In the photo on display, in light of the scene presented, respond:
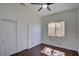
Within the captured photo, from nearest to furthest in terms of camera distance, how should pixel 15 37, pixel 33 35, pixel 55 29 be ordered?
pixel 55 29 < pixel 15 37 < pixel 33 35

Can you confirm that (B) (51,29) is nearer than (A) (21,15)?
Yes

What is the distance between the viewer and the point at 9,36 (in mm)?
1130

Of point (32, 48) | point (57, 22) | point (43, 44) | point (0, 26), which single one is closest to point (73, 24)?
point (57, 22)

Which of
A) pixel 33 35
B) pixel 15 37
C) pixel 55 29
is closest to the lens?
pixel 55 29

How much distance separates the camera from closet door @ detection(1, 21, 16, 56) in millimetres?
1112

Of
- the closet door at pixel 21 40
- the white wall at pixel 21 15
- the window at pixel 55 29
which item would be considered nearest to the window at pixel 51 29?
the window at pixel 55 29

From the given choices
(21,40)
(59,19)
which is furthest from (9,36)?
(59,19)

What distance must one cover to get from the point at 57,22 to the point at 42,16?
26 centimetres

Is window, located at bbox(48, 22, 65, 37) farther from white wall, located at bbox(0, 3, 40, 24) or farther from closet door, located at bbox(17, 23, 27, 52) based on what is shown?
closet door, located at bbox(17, 23, 27, 52)

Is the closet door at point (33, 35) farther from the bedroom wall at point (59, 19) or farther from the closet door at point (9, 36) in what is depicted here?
the closet door at point (9, 36)

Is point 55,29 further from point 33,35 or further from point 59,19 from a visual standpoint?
point 33,35

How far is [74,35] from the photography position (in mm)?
1481

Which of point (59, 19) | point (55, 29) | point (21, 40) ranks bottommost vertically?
point (21, 40)

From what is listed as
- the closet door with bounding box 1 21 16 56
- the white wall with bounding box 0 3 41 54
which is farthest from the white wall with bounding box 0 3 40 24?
the closet door with bounding box 1 21 16 56
